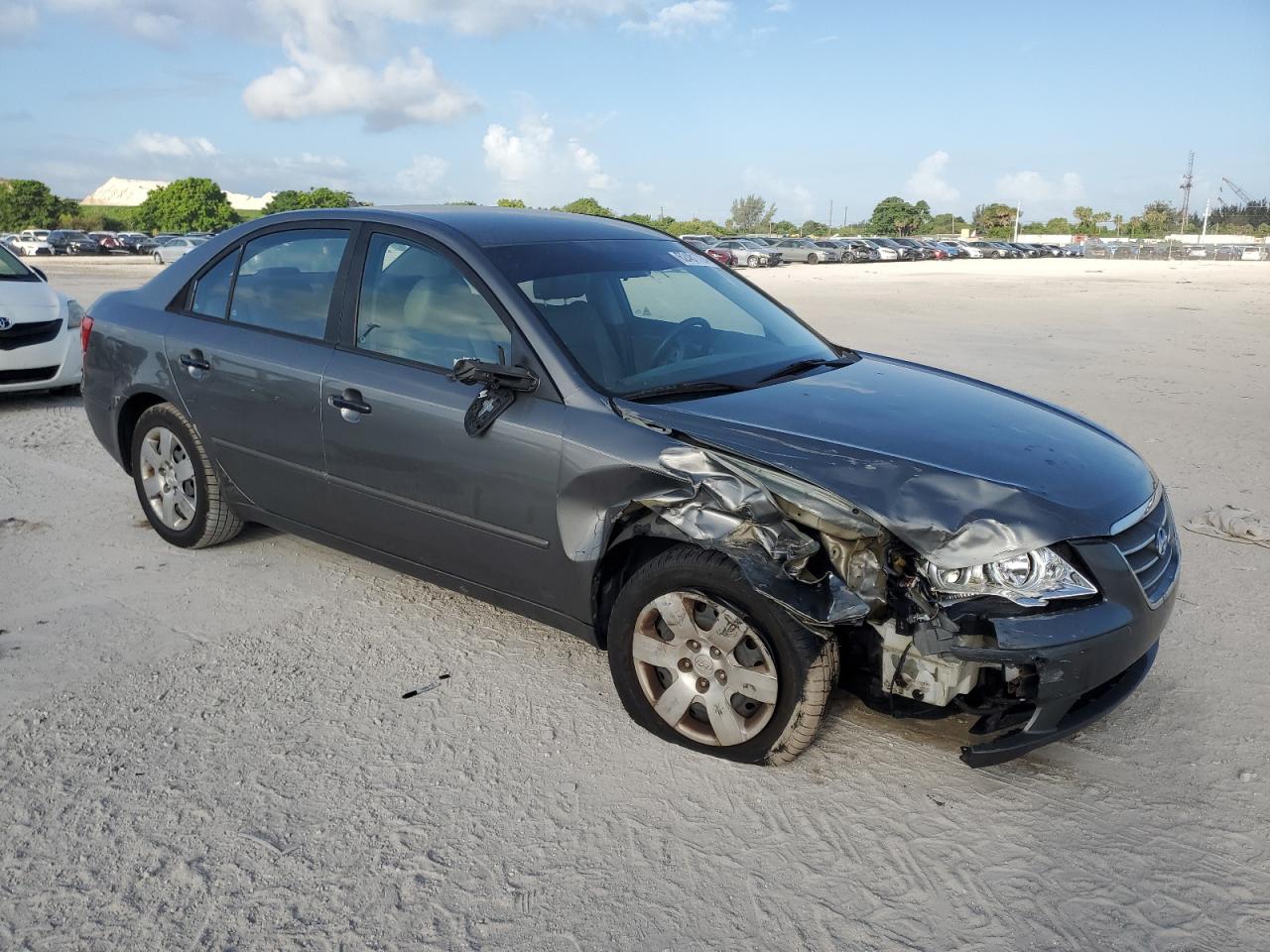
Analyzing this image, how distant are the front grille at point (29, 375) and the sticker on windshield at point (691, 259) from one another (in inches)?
253

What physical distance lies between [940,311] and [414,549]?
690 inches

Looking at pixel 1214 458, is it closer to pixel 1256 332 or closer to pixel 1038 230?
pixel 1256 332

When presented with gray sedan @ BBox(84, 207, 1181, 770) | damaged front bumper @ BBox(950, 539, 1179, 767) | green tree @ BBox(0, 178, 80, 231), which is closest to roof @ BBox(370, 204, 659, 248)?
gray sedan @ BBox(84, 207, 1181, 770)

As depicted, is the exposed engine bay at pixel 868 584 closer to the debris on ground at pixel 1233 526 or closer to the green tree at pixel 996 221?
the debris on ground at pixel 1233 526

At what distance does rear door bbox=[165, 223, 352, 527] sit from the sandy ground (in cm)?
59

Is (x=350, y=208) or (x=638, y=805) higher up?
(x=350, y=208)

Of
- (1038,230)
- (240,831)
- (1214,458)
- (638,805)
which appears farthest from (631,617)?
(1038,230)

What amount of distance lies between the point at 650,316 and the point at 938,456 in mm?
1396

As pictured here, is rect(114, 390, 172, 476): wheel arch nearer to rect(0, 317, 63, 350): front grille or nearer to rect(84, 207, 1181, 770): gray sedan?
rect(84, 207, 1181, 770): gray sedan

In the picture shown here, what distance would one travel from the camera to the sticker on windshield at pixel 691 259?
460cm

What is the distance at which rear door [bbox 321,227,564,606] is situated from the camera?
354cm

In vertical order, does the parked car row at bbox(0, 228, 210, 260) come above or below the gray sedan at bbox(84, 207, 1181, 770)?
above

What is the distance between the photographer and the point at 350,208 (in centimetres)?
448

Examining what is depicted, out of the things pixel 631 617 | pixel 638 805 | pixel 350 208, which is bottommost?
pixel 638 805
